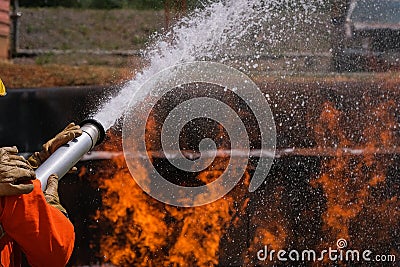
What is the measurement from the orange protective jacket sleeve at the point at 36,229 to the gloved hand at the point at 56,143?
1.95 ft

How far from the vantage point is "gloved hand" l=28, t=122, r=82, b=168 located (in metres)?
3.50

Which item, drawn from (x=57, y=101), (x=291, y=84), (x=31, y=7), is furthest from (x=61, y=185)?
(x=31, y=7)

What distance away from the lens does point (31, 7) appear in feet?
46.5

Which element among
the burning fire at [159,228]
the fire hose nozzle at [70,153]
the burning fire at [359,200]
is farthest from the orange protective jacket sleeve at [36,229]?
the burning fire at [359,200]

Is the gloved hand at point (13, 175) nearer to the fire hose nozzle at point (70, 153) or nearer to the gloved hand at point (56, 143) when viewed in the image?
the fire hose nozzle at point (70, 153)

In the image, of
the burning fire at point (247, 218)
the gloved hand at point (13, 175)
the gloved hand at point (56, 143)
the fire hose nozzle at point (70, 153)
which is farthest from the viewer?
the burning fire at point (247, 218)

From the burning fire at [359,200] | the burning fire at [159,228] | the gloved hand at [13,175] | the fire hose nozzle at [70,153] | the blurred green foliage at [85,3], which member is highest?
the blurred green foliage at [85,3]

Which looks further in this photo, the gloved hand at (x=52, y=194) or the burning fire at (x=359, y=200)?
the burning fire at (x=359, y=200)

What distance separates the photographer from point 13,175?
2748 mm

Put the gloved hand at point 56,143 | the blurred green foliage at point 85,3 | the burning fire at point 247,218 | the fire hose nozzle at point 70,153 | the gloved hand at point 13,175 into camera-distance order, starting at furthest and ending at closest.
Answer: the blurred green foliage at point 85,3
the burning fire at point 247,218
the gloved hand at point 56,143
the fire hose nozzle at point 70,153
the gloved hand at point 13,175

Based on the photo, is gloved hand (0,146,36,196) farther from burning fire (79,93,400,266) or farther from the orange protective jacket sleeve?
burning fire (79,93,400,266)

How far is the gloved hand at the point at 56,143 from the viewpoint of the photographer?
350 centimetres

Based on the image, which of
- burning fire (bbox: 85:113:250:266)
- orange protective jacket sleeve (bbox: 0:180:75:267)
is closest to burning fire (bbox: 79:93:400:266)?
burning fire (bbox: 85:113:250:266)

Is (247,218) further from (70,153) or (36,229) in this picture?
(36,229)
